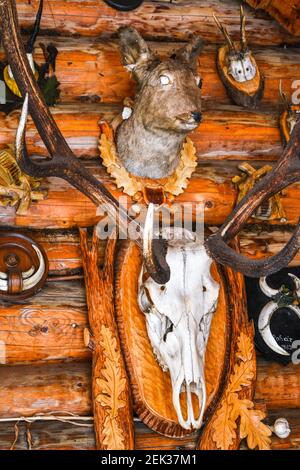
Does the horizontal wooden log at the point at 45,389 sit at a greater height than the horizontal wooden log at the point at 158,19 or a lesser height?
lesser

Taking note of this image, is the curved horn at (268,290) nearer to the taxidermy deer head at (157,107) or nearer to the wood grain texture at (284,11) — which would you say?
the taxidermy deer head at (157,107)

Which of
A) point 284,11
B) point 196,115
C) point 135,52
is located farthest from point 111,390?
point 284,11

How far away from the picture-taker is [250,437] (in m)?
4.75

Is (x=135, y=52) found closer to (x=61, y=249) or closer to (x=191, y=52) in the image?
(x=191, y=52)

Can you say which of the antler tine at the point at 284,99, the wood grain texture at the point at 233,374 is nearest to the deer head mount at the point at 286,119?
the antler tine at the point at 284,99

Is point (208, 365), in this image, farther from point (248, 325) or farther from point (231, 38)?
point (231, 38)

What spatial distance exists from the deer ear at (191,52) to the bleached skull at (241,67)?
385 millimetres

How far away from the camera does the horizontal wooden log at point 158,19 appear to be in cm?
519

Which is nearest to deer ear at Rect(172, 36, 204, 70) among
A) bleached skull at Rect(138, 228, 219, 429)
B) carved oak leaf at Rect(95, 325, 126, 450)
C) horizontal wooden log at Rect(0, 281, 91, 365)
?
bleached skull at Rect(138, 228, 219, 429)

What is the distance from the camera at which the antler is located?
4.33 m

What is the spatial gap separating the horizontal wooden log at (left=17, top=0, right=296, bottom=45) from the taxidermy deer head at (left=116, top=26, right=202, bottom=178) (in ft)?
1.63

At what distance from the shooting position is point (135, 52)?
4820mm
